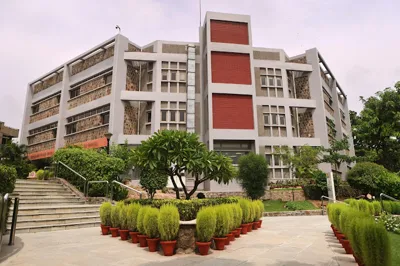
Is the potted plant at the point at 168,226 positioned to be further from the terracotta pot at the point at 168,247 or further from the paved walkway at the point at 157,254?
the paved walkway at the point at 157,254

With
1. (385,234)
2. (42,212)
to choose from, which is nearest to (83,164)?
(42,212)

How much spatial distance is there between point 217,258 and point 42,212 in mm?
7337

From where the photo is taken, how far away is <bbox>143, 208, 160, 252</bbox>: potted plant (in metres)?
5.56

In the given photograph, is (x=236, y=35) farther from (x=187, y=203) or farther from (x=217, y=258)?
(x=217, y=258)

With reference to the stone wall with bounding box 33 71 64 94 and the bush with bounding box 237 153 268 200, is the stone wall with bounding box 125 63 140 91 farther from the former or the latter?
the bush with bounding box 237 153 268 200

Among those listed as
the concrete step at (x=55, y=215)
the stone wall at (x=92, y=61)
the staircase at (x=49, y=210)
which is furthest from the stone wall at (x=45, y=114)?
the concrete step at (x=55, y=215)

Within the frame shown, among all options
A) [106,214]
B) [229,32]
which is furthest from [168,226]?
[229,32]

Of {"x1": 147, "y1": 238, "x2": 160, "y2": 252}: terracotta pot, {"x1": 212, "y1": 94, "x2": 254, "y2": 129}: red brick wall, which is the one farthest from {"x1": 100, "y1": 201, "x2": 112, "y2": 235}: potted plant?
{"x1": 212, "y1": 94, "x2": 254, "y2": 129}: red brick wall

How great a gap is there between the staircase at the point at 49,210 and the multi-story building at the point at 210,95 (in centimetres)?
840

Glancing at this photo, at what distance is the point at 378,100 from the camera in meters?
27.5

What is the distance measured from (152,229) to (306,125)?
832 inches

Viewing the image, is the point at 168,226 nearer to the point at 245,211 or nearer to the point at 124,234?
the point at 124,234

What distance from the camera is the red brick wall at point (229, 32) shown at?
21.6 metres

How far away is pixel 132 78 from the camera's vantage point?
2289 centimetres
